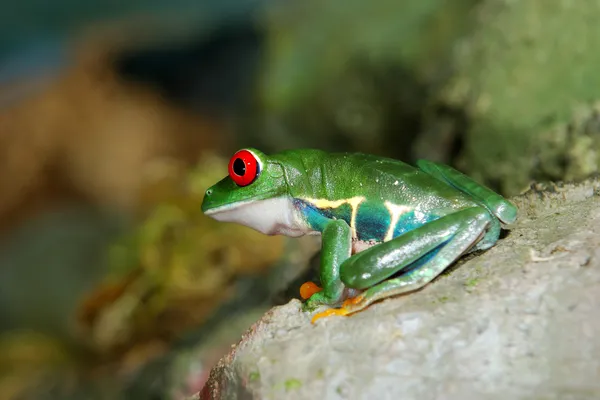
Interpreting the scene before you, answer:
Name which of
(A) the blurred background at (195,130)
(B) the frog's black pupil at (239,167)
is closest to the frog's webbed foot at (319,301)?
(B) the frog's black pupil at (239,167)

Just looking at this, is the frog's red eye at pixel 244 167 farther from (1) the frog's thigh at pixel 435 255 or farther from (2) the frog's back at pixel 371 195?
(1) the frog's thigh at pixel 435 255

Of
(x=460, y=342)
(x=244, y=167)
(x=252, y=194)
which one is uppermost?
(x=244, y=167)

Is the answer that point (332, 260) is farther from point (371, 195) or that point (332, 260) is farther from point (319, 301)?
point (371, 195)

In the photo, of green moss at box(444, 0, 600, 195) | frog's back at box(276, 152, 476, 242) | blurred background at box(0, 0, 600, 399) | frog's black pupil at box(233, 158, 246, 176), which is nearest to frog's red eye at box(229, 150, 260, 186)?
frog's black pupil at box(233, 158, 246, 176)

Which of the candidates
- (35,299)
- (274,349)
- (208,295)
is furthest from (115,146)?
(274,349)

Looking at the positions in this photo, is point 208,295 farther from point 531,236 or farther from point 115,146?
point 115,146

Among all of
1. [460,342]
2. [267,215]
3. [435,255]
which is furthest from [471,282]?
[267,215]
